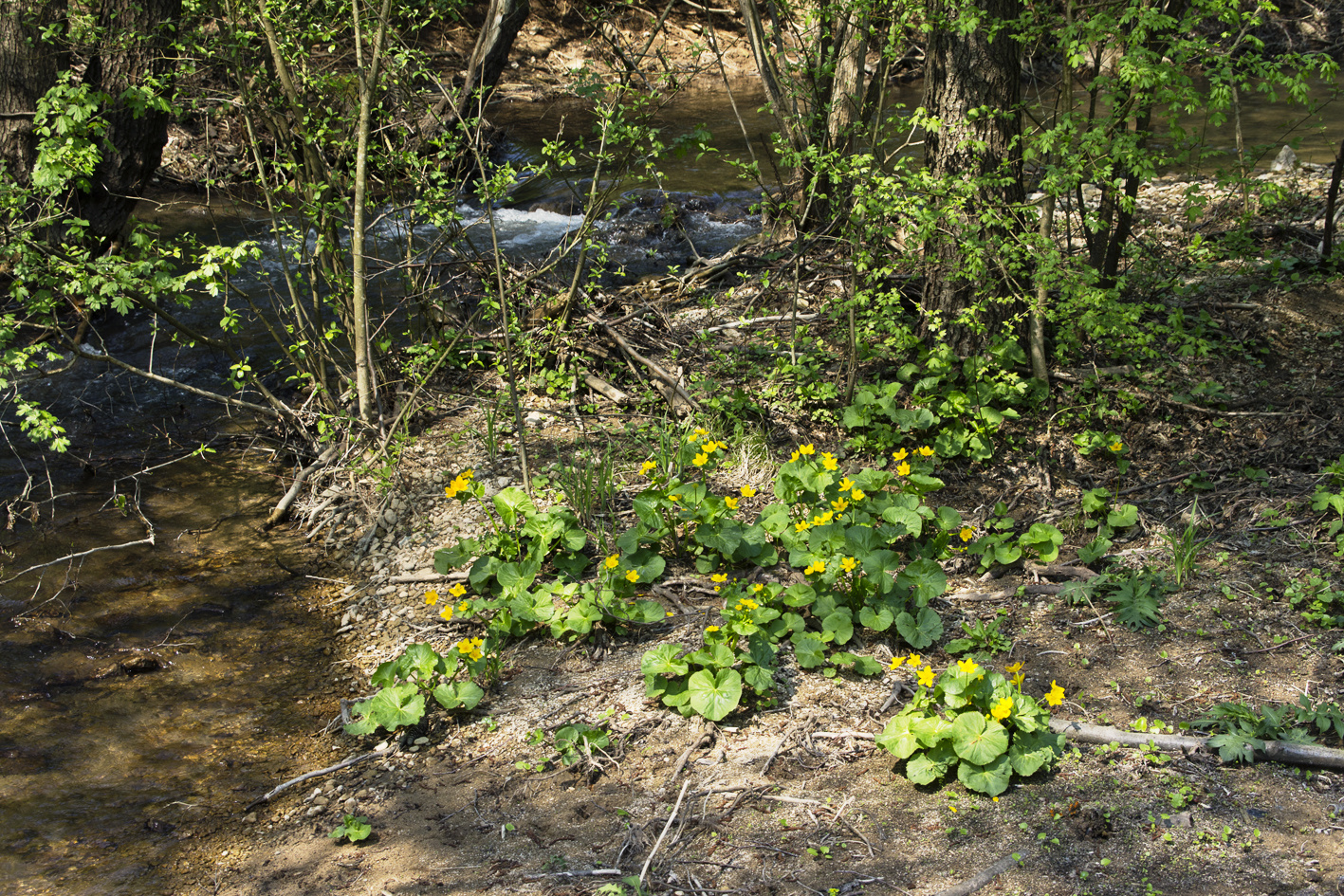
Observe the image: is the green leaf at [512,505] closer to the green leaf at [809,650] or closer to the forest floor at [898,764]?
the forest floor at [898,764]

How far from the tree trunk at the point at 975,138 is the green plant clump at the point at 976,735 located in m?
2.21

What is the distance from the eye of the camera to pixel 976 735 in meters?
2.93

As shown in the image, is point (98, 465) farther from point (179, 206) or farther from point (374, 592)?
point (179, 206)

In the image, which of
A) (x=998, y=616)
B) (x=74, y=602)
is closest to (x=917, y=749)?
(x=998, y=616)

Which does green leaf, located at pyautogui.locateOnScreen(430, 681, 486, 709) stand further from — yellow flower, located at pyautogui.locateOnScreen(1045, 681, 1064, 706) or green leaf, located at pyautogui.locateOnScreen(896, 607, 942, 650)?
yellow flower, located at pyautogui.locateOnScreen(1045, 681, 1064, 706)

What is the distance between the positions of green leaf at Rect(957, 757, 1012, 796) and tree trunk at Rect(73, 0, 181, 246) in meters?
6.01

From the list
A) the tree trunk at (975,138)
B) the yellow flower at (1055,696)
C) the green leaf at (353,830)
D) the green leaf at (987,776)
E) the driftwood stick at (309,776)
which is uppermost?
the tree trunk at (975,138)

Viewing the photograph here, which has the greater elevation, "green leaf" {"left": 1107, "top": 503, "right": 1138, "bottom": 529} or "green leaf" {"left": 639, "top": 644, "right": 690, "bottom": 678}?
"green leaf" {"left": 1107, "top": 503, "right": 1138, "bottom": 529}

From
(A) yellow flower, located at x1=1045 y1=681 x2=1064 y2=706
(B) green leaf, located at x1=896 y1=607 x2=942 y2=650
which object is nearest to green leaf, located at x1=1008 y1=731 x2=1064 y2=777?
(A) yellow flower, located at x1=1045 y1=681 x2=1064 y2=706

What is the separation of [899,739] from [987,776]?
0.29m

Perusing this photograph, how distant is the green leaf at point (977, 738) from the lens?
2.89m

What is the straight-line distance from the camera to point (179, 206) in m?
11.0

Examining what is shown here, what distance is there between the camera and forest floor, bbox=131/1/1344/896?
267 centimetres

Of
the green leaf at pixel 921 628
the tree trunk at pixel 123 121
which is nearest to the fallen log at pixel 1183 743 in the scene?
the green leaf at pixel 921 628
